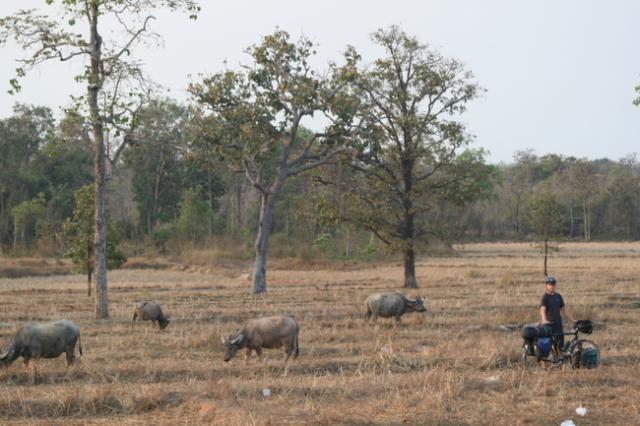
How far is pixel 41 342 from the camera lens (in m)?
14.7

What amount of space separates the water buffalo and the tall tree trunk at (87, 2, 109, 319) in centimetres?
830

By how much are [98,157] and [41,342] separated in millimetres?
10367

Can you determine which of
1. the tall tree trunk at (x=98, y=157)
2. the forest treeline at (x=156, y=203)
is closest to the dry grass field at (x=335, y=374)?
the tall tree trunk at (x=98, y=157)

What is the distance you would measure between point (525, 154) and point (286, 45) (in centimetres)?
10644

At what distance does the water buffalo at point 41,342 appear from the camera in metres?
14.4

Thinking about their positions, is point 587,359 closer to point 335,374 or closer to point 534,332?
point 534,332

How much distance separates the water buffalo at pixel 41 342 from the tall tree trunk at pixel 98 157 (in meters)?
8.30

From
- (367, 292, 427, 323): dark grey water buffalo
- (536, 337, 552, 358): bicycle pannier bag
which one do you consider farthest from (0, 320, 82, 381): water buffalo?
(536, 337, 552, 358): bicycle pannier bag

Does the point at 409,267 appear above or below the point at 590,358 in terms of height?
above

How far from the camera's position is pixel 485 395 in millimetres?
11867

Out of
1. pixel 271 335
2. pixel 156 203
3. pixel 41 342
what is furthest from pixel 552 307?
pixel 156 203

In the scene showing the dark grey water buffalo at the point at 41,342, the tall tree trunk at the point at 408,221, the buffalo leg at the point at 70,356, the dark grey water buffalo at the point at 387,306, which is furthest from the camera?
the tall tree trunk at the point at 408,221

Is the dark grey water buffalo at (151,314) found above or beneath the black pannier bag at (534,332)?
beneath

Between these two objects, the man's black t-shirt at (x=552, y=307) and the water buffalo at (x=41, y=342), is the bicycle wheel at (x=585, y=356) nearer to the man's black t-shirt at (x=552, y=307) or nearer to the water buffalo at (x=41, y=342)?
the man's black t-shirt at (x=552, y=307)
